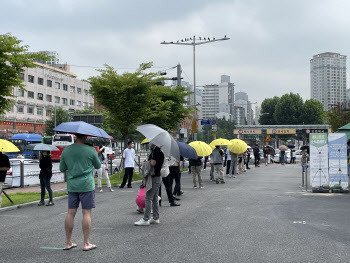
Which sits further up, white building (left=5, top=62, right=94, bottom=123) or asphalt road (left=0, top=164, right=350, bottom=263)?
white building (left=5, top=62, right=94, bottom=123)

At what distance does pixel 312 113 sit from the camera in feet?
284

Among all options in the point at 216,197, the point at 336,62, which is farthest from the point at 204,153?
the point at 336,62

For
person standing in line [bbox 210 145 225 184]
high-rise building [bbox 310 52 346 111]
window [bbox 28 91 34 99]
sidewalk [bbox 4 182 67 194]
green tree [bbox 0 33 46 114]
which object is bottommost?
sidewalk [bbox 4 182 67 194]

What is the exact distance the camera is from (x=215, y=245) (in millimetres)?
6492

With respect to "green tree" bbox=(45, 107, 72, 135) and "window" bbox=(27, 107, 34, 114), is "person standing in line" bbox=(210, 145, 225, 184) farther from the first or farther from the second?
"window" bbox=(27, 107, 34, 114)

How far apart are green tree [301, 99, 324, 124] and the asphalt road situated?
257 feet

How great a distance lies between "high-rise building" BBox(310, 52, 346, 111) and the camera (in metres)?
190

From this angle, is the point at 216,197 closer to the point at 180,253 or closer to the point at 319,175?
the point at 319,175

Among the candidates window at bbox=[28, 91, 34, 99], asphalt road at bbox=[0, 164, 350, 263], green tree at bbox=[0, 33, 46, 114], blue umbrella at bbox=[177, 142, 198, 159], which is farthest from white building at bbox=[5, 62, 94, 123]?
asphalt road at bbox=[0, 164, 350, 263]

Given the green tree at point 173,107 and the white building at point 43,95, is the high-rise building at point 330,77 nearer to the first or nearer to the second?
the white building at point 43,95

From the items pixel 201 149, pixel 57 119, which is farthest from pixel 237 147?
pixel 57 119

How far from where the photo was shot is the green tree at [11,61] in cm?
1112

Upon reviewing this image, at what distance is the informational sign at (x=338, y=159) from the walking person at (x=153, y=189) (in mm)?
8898

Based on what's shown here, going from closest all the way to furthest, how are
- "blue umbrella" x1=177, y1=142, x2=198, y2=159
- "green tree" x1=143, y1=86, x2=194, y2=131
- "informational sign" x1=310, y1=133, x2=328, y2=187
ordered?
"blue umbrella" x1=177, y1=142, x2=198, y2=159 → "informational sign" x1=310, y1=133, x2=328, y2=187 → "green tree" x1=143, y1=86, x2=194, y2=131
